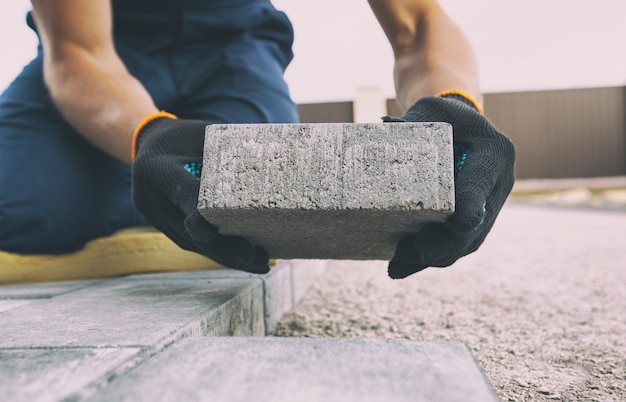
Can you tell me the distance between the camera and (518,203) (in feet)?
34.8

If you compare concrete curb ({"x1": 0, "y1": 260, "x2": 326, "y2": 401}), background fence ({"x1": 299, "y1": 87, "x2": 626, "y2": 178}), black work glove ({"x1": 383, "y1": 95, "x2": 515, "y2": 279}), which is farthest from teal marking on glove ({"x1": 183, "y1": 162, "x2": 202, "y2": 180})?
background fence ({"x1": 299, "y1": 87, "x2": 626, "y2": 178})

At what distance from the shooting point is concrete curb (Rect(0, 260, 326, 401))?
2.68 ft

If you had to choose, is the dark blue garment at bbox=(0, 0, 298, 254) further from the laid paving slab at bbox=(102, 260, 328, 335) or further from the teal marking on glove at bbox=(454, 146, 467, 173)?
the teal marking on glove at bbox=(454, 146, 467, 173)

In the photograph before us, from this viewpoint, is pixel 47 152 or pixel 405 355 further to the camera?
pixel 47 152

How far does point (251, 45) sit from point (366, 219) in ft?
5.22

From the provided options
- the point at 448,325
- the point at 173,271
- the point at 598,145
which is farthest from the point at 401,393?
the point at 598,145

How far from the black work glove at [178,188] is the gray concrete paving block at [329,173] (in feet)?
0.55

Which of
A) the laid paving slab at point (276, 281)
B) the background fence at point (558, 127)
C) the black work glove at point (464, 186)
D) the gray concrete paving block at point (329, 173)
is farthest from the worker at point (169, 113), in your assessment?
the background fence at point (558, 127)

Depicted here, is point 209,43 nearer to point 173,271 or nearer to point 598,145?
point 173,271

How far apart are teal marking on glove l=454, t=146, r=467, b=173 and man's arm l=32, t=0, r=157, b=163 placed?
3.07 ft

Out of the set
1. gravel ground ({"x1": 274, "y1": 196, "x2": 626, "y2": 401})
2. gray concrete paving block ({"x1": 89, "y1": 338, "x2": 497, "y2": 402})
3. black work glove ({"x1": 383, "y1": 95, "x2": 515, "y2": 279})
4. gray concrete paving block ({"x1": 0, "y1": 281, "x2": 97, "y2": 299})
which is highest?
black work glove ({"x1": 383, "y1": 95, "x2": 515, "y2": 279})

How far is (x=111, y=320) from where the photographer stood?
1133 millimetres

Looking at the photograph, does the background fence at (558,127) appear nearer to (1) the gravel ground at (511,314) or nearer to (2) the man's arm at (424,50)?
(1) the gravel ground at (511,314)

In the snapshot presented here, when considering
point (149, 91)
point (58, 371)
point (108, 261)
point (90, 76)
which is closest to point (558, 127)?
point (149, 91)
